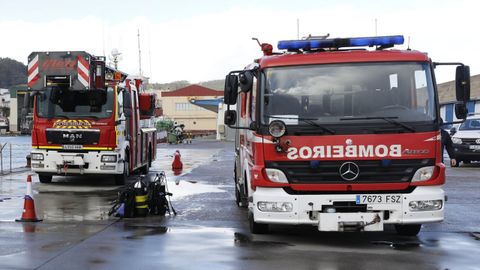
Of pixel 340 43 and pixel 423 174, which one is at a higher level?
pixel 340 43

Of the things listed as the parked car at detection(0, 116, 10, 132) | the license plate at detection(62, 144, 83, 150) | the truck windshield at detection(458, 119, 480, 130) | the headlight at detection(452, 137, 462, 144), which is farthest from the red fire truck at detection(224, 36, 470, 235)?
the parked car at detection(0, 116, 10, 132)

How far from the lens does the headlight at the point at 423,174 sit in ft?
23.4

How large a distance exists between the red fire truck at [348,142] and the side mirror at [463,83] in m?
0.02

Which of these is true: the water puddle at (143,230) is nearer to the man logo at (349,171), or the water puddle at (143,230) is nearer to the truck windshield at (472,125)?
the man logo at (349,171)

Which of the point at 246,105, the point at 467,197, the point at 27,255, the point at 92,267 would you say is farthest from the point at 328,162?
the point at 467,197

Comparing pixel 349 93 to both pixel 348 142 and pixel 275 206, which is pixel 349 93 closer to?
pixel 348 142

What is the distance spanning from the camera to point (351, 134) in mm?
7086

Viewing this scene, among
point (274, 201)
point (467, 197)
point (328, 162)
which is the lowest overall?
point (467, 197)

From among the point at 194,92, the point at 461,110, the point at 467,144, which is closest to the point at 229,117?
the point at 461,110

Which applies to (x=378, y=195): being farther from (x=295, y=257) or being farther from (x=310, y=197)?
(x=295, y=257)

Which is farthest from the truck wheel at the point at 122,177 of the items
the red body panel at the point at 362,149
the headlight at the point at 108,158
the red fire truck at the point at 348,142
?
the red body panel at the point at 362,149

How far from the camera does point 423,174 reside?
714 cm

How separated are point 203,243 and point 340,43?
337 cm

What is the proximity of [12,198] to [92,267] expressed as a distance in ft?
21.3
